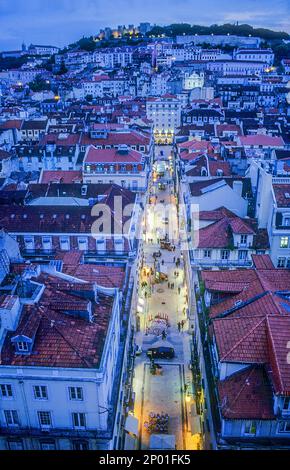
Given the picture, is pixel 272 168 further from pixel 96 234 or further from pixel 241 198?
pixel 96 234

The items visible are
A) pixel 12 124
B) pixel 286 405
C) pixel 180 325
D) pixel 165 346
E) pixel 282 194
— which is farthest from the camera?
pixel 12 124

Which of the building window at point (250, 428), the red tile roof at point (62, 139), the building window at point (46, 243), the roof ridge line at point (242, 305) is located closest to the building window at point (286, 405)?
the building window at point (250, 428)

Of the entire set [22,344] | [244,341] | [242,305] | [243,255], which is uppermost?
[22,344]

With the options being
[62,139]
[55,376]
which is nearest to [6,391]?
[55,376]

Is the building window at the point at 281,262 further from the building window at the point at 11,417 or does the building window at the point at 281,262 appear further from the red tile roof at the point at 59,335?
the building window at the point at 11,417

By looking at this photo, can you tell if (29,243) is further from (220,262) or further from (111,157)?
(111,157)
